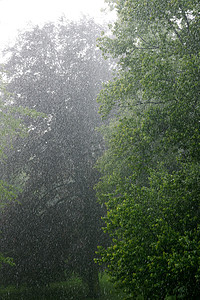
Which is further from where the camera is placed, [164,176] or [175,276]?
[164,176]

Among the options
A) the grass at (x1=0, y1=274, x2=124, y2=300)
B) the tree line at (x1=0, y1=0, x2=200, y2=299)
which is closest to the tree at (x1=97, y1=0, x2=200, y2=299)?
the tree line at (x1=0, y1=0, x2=200, y2=299)

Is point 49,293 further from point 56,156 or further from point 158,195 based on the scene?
point 158,195

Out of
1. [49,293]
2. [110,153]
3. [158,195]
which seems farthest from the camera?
[49,293]

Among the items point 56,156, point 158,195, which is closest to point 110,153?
point 158,195

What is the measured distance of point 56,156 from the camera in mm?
16234

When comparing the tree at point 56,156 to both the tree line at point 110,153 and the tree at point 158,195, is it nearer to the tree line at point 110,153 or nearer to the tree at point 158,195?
the tree line at point 110,153

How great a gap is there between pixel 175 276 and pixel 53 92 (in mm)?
13695

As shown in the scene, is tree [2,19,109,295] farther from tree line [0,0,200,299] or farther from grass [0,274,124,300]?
grass [0,274,124,300]

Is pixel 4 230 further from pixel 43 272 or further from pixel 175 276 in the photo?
pixel 175 276

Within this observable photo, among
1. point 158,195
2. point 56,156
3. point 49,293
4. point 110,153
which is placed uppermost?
point 56,156

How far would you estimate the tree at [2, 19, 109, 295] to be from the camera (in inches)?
586

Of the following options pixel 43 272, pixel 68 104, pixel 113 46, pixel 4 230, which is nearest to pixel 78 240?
pixel 43 272

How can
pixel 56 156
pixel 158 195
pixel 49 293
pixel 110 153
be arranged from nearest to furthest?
pixel 158 195 < pixel 110 153 < pixel 49 293 < pixel 56 156

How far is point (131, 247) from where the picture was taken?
Answer: 6.55 m
